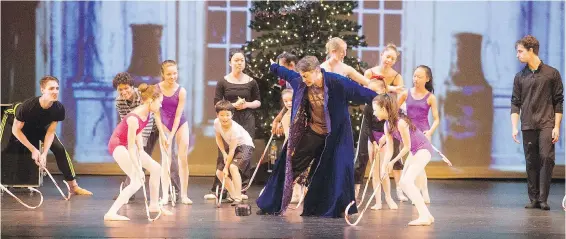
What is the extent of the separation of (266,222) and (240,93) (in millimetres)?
2171

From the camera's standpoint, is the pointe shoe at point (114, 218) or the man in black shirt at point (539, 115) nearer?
the pointe shoe at point (114, 218)

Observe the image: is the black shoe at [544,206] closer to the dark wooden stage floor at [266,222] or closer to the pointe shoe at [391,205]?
the dark wooden stage floor at [266,222]

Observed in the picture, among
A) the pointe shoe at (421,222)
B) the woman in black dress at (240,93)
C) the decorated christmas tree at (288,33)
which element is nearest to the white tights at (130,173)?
the woman in black dress at (240,93)

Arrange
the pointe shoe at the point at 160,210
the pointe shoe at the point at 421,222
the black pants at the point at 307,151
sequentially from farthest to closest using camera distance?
→ 1. the black pants at the point at 307,151
2. the pointe shoe at the point at 160,210
3. the pointe shoe at the point at 421,222

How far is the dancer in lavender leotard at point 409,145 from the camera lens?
6.20 m

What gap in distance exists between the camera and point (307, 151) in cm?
675

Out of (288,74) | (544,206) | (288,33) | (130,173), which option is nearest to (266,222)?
(130,173)

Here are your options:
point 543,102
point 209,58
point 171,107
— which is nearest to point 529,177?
point 543,102

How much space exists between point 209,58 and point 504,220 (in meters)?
4.80

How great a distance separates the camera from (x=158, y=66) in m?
10.5

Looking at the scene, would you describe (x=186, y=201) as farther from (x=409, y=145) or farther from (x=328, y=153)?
(x=409, y=145)


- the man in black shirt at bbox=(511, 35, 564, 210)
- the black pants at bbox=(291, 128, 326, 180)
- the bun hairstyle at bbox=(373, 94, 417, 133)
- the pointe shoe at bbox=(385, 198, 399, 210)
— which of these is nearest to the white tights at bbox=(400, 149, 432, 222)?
the bun hairstyle at bbox=(373, 94, 417, 133)

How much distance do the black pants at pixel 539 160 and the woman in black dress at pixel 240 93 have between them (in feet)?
7.53

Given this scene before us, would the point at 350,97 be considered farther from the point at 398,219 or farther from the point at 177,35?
the point at 177,35
